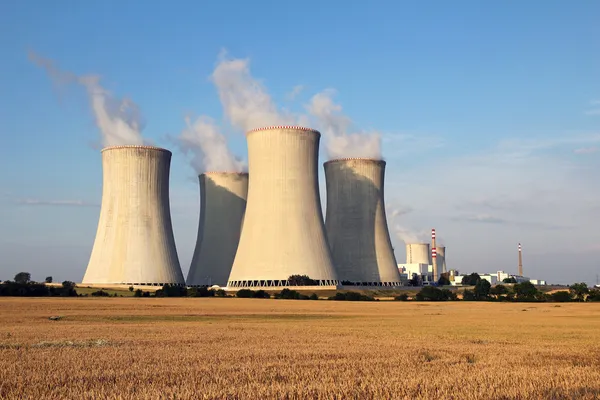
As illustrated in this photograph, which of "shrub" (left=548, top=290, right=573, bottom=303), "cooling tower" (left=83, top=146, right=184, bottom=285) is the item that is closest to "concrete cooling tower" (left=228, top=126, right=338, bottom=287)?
"cooling tower" (left=83, top=146, right=184, bottom=285)

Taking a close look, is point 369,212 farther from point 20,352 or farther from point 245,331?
point 20,352

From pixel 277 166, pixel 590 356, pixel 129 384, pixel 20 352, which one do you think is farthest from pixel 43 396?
pixel 277 166

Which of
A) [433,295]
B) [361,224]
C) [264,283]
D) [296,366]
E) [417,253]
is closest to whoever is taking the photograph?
[296,366]

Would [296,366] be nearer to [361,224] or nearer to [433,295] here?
[433,295]

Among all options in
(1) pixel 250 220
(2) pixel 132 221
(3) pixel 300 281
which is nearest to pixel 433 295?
(3) pixel 300 281

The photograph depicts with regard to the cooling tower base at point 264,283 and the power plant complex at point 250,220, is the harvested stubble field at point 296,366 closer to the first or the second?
the power plant complex at point 250,220
